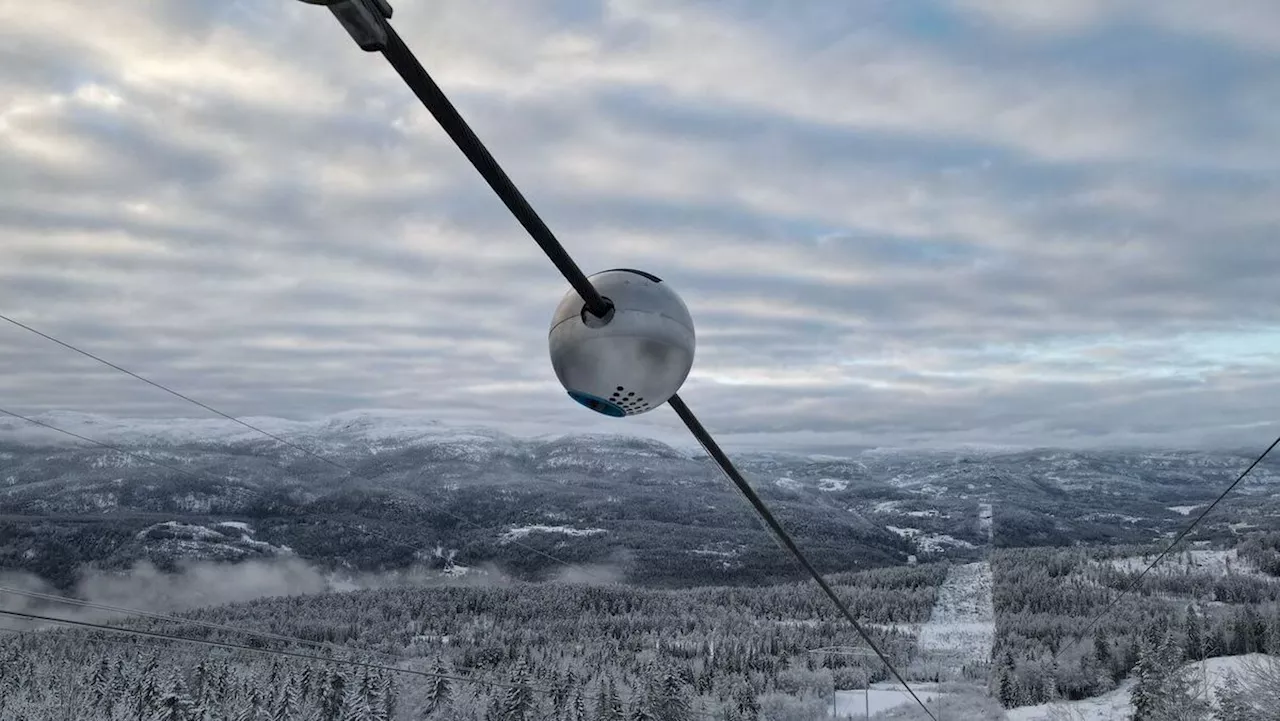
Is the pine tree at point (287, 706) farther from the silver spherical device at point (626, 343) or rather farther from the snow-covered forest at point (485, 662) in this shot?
the silver spherical device at point (626, 343)

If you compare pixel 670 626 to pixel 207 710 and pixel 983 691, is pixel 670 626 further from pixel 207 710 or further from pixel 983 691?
pixel 207 710

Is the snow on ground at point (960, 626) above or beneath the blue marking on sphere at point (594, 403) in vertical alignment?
beneath

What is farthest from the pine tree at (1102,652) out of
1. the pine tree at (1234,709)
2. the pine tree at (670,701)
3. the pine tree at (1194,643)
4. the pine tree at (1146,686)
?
the pine tree at (670,701)

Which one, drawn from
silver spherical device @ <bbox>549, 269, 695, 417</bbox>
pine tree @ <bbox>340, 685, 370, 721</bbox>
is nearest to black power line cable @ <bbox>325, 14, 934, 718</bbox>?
silver spherical device @ <bbox>549, 269, 695, 417</bbox>

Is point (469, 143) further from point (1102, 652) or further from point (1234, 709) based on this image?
point (1102, 652)

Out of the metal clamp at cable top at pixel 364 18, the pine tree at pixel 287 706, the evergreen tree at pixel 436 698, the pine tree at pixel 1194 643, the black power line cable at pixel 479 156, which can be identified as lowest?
the pine tree at pixel 1194 643

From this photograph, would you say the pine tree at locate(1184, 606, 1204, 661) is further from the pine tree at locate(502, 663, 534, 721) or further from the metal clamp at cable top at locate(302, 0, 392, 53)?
the metal clamp at cable top at locate(302, 0, 392, 53)
